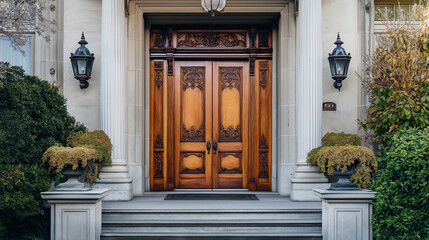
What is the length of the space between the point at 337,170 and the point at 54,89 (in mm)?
4869

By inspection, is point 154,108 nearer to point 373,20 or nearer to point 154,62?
point 154,62

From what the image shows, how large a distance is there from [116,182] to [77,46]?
2976 mm

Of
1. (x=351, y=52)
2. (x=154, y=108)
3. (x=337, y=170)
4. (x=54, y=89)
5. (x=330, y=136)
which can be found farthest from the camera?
(x=154, y=108)

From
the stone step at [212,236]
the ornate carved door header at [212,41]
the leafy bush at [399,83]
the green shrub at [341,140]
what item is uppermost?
the ornate carved door header at [212,41]

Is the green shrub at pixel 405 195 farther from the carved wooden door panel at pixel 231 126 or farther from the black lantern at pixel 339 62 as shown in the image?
the carved wooden door panel at pixel 231 126

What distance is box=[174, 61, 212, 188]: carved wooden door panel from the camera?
10.9 m

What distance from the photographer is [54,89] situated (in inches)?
325

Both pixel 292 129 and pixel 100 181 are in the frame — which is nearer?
pixel 100 181

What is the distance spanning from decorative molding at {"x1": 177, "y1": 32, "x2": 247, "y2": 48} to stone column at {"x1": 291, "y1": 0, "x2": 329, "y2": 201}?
2.02 metres

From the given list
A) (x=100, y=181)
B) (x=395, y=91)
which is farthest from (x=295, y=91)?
(x=100, y=181)

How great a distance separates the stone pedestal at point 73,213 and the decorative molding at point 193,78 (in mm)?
4374

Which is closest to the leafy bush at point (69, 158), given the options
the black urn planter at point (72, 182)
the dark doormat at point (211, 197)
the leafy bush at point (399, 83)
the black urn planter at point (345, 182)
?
the black urn planter at point (72, 182)

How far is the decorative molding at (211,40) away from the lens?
35.8 ft

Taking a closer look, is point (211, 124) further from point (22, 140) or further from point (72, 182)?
point (22, 140)
